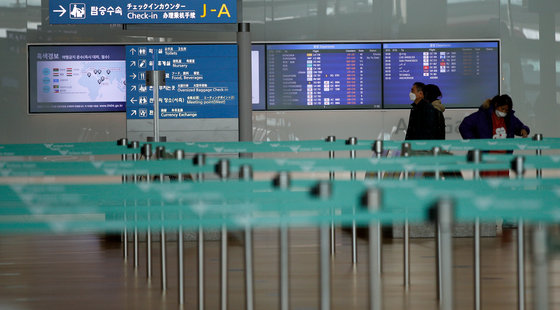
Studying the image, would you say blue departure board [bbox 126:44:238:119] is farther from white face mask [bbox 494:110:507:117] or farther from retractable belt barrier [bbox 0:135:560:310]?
retractable belt barrier [bbox 0:135:560:310]

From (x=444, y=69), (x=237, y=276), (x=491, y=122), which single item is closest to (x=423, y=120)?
(x=491, y=122)

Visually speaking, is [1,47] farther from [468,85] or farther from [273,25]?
[468,85]

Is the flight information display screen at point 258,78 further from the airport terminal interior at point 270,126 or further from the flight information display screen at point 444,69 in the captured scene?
the flight information display screen at point 444,69

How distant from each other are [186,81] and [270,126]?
1728mm

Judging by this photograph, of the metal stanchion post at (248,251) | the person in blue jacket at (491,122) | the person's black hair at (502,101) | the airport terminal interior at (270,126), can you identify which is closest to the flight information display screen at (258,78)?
the airport terminal interior at (270,126)

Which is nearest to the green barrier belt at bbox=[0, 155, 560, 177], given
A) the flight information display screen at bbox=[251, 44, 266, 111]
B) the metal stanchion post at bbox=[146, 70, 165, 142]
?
the metal stanchion post at bbox=[146, 70, 165, 142]

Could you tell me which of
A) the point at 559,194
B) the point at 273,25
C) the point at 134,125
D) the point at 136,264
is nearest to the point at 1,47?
the point at 134,125

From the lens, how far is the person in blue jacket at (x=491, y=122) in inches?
376

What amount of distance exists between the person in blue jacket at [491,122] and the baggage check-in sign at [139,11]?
267 cm

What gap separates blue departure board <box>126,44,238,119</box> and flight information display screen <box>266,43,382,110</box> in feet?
5.17

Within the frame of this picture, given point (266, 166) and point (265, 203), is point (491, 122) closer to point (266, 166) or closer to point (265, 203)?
point (266, 166)

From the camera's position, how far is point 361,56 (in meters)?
11.1

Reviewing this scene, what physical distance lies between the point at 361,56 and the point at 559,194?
28.6ft

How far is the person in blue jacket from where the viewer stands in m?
9.54
